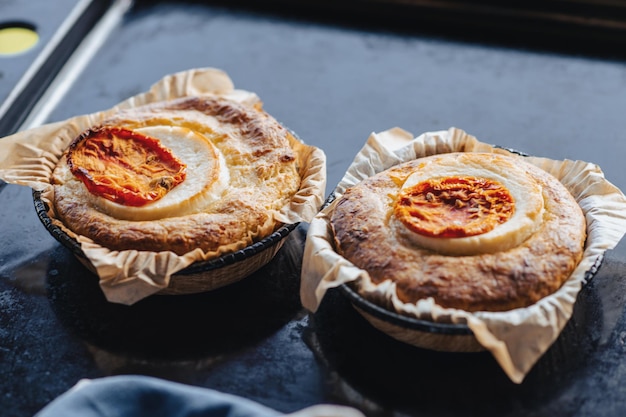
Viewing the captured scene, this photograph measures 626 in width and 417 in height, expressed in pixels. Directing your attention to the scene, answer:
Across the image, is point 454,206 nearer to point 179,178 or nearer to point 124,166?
point 179,178

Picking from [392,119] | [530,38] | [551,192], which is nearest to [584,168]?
[551,192]

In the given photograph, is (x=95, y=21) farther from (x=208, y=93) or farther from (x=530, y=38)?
(x=530, y=38)

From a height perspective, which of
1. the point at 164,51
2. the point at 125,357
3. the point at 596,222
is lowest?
the point at 125,357

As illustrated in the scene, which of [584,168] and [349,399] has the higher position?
[584,168]

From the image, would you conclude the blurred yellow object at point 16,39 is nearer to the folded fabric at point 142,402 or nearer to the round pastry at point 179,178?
the round pastry at point 179,178

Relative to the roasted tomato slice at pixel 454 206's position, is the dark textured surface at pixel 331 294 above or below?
below

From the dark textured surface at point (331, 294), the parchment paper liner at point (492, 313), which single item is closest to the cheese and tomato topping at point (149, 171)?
the dark textured surface at point (331, 294)

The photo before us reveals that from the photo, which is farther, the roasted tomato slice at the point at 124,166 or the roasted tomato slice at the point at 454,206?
the roasted tomato slice at the point at 124,166
